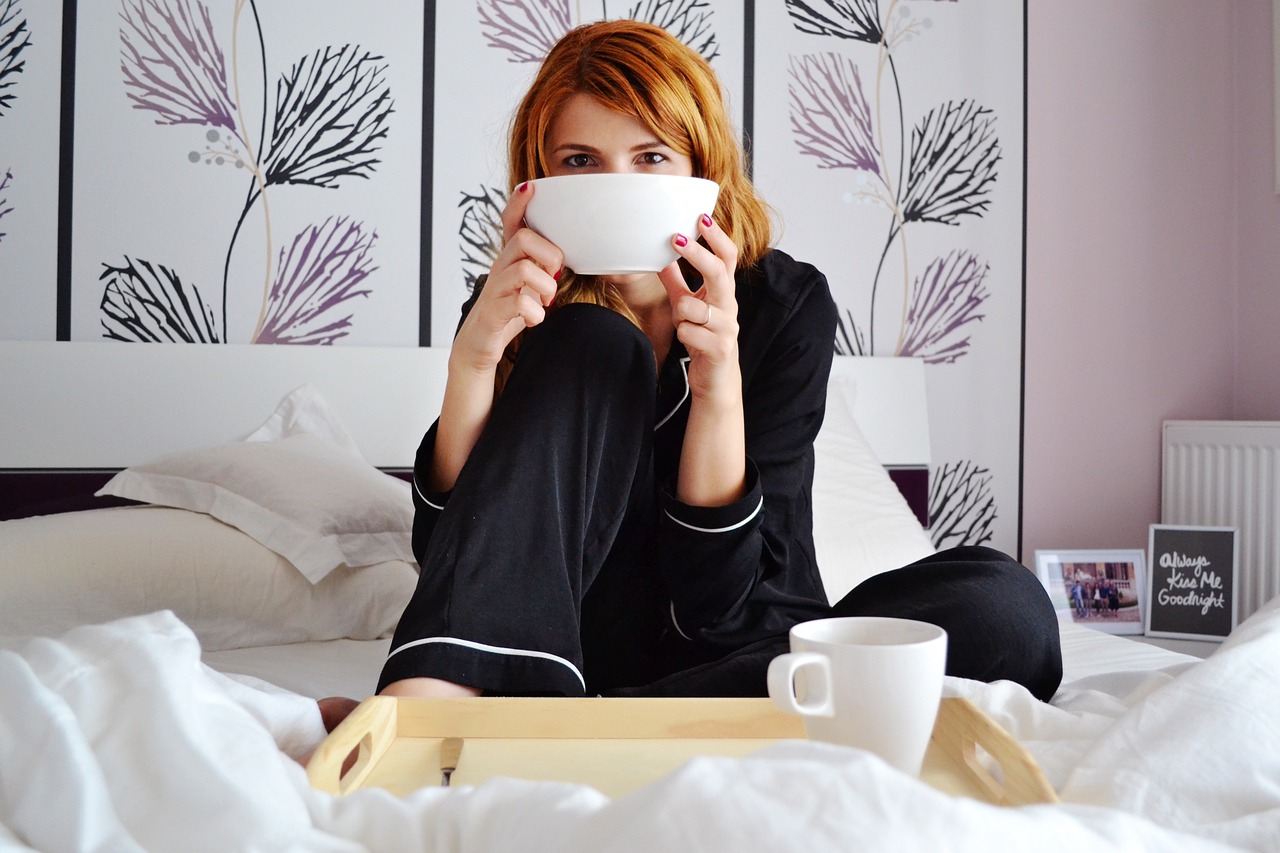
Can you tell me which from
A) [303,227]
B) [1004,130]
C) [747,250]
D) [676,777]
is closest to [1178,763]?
[676,777]

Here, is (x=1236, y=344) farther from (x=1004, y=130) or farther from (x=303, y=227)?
(x=303, y=227)

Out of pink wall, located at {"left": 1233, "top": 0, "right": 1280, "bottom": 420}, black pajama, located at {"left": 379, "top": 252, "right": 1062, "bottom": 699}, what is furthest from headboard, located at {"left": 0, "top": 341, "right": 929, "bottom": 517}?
pink wall, located at {"left": 1233, "top": 0, "right": 1280, "bottom": 420}

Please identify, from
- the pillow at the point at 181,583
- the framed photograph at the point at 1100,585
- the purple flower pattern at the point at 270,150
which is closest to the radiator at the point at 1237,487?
the framed photograph at the point at 1100,585

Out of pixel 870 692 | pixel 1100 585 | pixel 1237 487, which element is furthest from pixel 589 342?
pixel 1237 487

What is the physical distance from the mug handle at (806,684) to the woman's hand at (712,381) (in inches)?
18.5

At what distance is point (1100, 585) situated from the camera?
2469 mm

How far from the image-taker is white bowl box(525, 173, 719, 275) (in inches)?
33.8

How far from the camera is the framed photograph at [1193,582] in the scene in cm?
237

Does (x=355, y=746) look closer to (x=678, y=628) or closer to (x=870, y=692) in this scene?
(x=870, y=692)

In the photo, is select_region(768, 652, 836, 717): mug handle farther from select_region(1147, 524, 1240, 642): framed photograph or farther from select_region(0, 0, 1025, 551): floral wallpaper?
select_region(1147, 524, 1240, 642): framed photograph

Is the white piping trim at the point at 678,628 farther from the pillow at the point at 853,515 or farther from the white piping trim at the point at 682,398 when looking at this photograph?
the pillow at the point at 853,515

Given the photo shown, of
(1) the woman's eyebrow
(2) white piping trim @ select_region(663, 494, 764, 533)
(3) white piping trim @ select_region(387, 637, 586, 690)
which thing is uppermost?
(1) the woman's eyebrow

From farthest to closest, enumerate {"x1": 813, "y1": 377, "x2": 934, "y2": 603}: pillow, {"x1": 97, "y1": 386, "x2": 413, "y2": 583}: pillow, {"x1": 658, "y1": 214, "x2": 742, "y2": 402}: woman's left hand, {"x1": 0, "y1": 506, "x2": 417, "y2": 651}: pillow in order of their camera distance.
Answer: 1. {"x1": 813, "y1": 377, "x2": 934, "y2": 603}: pillow
2. {"x1": 97, "y1": 386, "x2": 413, "y2": 583}: pillow
3. {"x1": 0, "y1": 506, "x2": 417, "y2": 651}: pillow
4. {"x1": 658, "y1": 214, "x2": 742, "y2": 402}: woman's left hand

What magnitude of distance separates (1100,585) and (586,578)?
1.84 metres
